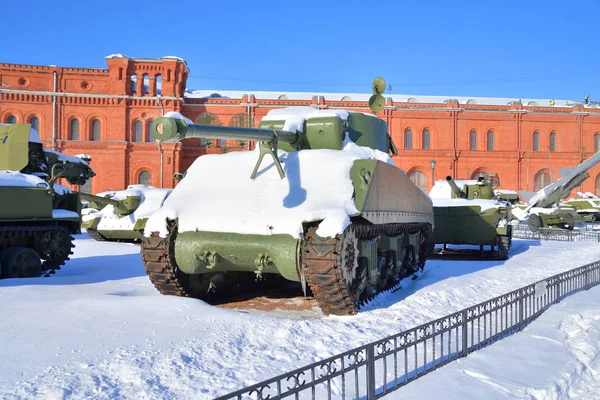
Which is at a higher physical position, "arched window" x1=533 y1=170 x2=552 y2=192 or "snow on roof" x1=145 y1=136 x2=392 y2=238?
"arched window" x1=533 y1=170 x2=552 y2=192

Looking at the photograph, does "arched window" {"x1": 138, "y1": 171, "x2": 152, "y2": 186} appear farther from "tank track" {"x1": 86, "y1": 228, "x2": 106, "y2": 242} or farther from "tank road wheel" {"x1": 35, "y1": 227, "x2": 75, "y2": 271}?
"tank road wheel" {"x1": 35, "y1": 227, "x2": 75, "y2": 271}

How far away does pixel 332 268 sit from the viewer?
19.8 feet

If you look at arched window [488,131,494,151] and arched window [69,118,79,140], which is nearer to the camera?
arched window [69,118,79,140]

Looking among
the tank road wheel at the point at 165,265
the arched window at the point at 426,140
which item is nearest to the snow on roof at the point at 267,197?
the tank road wheel at the point at 165,265

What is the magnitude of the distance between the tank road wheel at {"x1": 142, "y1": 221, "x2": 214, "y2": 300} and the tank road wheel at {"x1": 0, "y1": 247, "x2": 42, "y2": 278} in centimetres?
368

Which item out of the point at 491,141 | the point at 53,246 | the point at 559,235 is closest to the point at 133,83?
the point at 491,141

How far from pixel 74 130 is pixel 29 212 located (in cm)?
2842

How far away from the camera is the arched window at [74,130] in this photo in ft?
117

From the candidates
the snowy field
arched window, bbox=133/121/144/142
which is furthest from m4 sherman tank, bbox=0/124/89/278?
arched window, bbox=133/121/144/142

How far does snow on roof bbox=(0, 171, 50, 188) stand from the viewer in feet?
30.6

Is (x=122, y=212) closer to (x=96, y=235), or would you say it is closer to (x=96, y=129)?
(x=96, y=235)

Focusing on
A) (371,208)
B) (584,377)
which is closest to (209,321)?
(371,208)

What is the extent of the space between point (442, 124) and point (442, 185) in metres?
24.4

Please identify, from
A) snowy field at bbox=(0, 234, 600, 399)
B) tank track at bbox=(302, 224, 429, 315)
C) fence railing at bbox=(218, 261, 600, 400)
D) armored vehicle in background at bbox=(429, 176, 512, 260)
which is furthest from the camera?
armored vehicle in background at bbox=(429, 176, 512, 260)
